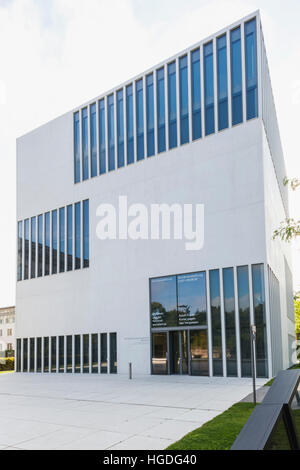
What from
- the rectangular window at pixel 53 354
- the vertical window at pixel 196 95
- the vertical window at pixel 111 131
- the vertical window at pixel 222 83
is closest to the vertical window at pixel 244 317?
the vertical window at pixel 222 83

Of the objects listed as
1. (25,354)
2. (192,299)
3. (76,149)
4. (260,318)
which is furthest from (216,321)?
(25,354)

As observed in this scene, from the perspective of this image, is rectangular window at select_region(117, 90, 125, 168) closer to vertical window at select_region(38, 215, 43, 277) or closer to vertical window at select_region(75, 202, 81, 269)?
vertical window at select_region(75, 202, 81, 269)

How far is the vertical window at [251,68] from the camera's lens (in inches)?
969

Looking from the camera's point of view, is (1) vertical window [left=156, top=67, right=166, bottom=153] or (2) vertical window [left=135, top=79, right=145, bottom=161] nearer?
(1) vertical window [left=156, top=67, right=166, bottom=153]

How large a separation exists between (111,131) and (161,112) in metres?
4.39

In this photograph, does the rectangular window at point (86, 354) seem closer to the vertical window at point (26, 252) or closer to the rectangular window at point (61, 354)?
the rectangular window at point (61, 354)

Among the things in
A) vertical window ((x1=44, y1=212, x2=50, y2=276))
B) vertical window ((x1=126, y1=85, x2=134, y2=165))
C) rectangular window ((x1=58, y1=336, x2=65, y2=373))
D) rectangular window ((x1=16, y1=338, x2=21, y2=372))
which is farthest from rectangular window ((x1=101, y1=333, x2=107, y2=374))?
vertical window ((x1=126, y1=85, x2=134, y2=165))

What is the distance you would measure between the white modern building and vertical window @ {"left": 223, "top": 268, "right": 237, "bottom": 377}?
7cm

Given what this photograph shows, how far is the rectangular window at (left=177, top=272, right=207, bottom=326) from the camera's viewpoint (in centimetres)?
2486

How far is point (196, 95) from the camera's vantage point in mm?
26922

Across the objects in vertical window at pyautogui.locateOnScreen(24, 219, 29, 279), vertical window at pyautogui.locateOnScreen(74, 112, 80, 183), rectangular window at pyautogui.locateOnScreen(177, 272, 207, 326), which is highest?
vertical window at pyautogui.locateOnScreen(74, 112, 80, 183)

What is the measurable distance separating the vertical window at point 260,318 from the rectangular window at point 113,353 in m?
10.0
